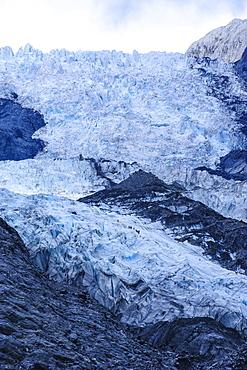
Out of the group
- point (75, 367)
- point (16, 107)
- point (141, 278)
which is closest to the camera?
point (75, 367)

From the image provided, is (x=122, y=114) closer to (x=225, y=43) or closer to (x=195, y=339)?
(x=225, y=43)

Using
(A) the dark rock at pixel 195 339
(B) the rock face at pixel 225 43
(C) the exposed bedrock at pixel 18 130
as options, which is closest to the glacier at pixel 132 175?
(A) the dark rock at pixel 195 339

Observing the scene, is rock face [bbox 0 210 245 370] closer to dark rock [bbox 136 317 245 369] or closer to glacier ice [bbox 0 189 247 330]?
dark rock [bbox 136 317 245 369]

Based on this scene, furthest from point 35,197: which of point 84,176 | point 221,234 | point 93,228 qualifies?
point 84,176

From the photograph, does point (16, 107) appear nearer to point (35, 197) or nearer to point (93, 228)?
point (35, 197)

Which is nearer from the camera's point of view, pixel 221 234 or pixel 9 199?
pixel 9 199

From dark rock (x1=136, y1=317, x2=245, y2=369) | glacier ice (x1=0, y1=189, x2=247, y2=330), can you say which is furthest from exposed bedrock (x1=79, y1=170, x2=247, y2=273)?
dark rock (x1=136, y1=317, x2=245, y2=369)

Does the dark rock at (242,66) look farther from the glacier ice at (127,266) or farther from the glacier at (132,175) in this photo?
the glacier ice at (127,266)
